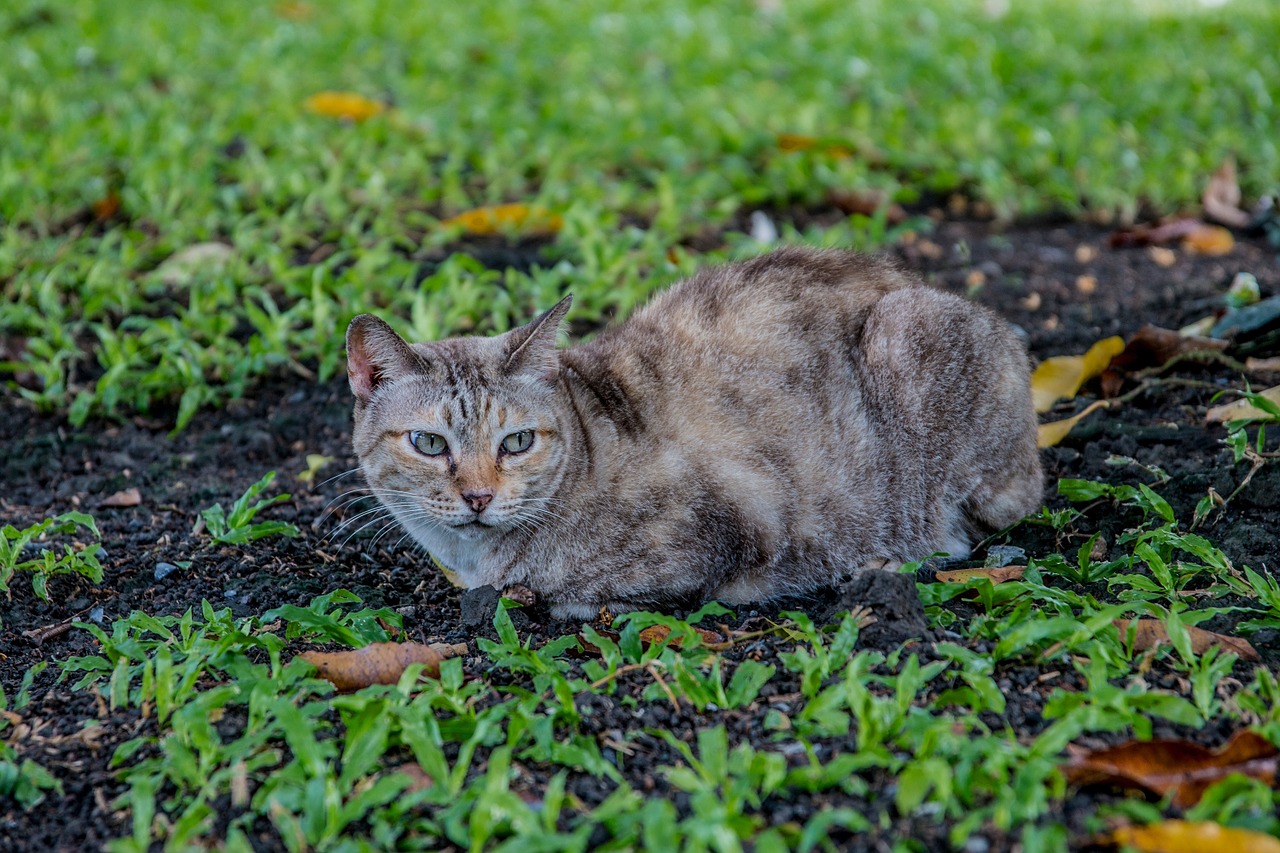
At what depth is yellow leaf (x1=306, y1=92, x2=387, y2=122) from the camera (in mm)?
8264

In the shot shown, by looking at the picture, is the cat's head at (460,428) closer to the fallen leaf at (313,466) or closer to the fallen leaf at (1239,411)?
the fallen leaf at (313,466)

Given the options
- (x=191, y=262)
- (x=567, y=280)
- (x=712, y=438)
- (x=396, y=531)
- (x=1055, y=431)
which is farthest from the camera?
(x=191, y=262)

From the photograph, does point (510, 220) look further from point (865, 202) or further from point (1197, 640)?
point (1197, 640)

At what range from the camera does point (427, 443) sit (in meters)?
4.05

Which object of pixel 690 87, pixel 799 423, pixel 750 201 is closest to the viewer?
pixel 799 423

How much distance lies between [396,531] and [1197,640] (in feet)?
9.38

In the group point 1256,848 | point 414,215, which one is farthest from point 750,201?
point 1256,848

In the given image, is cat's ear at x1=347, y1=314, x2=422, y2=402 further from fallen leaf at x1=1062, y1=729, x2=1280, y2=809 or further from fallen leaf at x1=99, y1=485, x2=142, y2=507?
fallen leaf at x1=1062, y1=729, x2=1280, y2=809

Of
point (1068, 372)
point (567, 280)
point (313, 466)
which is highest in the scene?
point (567, 280)

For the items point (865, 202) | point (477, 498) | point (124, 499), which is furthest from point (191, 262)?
point (865, 202)

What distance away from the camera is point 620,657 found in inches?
141

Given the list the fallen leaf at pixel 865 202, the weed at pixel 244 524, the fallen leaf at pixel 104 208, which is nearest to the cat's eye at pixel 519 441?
the weed at pixel 244 524

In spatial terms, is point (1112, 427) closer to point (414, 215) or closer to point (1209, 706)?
point (1209, 706)

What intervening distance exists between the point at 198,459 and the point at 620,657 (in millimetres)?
2525
